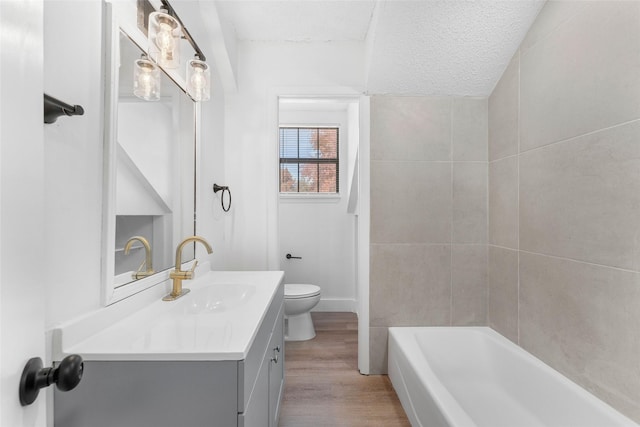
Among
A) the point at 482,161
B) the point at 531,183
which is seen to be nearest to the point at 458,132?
the point at 482,161

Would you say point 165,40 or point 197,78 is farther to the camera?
point 197,78

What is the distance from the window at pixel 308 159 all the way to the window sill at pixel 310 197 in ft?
0.35

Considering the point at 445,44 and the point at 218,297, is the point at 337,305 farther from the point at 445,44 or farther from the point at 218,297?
the point at 445,44

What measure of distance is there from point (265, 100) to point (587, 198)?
1957mm

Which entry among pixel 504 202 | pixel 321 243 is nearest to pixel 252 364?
pixel 504 202

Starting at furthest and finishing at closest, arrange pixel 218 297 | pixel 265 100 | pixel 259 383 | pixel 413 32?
1. pixel 265 100
2. pixel 413 32
3. pixel 218 297
4. pixel 259 383

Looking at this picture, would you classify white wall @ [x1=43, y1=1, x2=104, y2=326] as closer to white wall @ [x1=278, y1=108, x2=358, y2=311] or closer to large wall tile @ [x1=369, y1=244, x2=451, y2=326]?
large wall tile @ [x1=369, y1=244, x2=451, y2=326]

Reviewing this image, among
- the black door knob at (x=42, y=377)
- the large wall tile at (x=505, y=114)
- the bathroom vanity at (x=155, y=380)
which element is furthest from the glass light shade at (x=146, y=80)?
the large wall tile at (x=505, y=114)

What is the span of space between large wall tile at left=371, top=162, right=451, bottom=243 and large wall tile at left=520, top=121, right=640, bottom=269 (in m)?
0.49

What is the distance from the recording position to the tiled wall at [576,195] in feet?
4.00

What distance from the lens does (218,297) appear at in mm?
1533

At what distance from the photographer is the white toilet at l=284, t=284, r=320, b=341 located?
2582mm

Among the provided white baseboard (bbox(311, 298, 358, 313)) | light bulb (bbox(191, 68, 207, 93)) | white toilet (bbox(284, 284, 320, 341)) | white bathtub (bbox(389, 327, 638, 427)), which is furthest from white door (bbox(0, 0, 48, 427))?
A: white baseboard (bbox(311, 298, 358, 313))

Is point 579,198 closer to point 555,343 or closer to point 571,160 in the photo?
point 571,160
